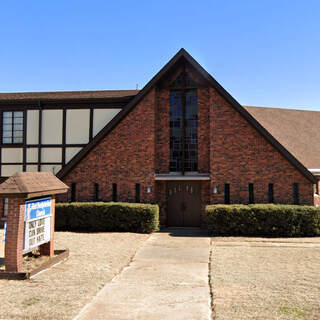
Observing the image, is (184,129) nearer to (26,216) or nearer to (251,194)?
(251,194)

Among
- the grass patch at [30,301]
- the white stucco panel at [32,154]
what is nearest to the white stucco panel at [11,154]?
the white stucco panel at [32,154]

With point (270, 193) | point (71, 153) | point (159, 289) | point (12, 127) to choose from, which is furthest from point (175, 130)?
point (159, 289)

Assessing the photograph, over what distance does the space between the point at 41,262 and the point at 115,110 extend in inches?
398

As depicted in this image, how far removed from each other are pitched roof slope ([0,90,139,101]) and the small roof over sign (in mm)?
8900

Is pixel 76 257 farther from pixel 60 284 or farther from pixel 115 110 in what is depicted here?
pixel 115 110

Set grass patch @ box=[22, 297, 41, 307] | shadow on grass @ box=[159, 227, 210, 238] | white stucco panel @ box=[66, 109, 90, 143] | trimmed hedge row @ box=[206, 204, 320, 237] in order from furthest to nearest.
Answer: white stucco panel @ box=[66, 109, 90, 143] < shadow on grass @ box=[159, 227, 210, 238] < trimmed hedge row @ box=[206, 204, 320, 237] < grass patch @ box=[22, 297, 41, 307]

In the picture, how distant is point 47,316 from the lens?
5.48 m

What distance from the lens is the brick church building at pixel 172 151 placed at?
15.2 meters

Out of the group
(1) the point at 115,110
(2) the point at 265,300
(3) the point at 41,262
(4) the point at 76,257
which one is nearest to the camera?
(2) the point at 265,300

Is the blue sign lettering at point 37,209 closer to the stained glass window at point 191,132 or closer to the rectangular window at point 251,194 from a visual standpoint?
the stained glass window at point 191,132

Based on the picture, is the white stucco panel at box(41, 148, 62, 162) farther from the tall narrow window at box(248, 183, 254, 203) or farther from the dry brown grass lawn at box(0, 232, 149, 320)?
the tall narrow window at box(248, 183, 254, 203)

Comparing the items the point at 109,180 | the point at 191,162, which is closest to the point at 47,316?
the point at 109,180

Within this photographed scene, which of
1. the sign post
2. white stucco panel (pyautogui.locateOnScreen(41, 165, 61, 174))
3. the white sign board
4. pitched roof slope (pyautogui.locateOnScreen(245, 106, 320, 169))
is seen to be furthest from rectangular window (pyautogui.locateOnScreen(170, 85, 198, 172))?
the white sign board

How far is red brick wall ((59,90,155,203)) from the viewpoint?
1602 centimetres
